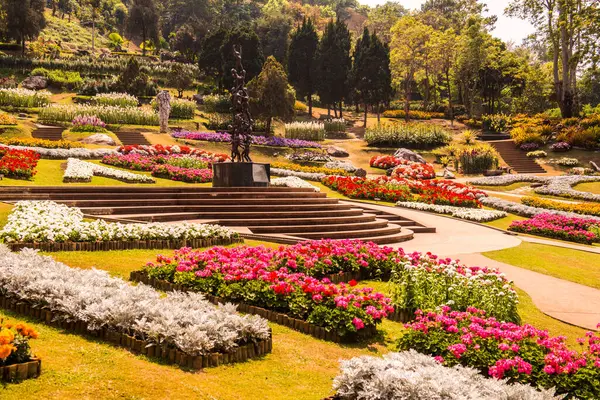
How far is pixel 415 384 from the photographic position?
4691 millimetres

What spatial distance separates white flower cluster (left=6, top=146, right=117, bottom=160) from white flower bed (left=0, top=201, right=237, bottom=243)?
38.6ft

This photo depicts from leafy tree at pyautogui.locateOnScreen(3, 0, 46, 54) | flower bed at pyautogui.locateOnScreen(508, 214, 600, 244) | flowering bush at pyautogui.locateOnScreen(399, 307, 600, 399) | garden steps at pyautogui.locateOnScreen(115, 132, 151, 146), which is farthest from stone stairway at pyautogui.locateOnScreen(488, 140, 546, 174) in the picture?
leafy tree at pyautogui.locateOnScreen(3, 0, 46, 54)

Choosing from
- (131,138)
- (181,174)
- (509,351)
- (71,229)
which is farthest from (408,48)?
(509,351)

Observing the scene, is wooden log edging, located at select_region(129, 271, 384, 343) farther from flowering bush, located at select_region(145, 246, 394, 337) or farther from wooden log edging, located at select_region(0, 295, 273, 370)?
wooden log edging, located at select_region(0, 295, 273, 370)

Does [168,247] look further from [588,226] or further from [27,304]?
[588,226]

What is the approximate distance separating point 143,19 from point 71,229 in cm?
7036

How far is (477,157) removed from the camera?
35.9 meters

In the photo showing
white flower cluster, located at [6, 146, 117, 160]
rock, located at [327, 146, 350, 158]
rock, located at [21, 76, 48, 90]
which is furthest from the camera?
rock, located at [21, 76, 48, 90]

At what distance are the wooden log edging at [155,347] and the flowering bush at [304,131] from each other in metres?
36.6

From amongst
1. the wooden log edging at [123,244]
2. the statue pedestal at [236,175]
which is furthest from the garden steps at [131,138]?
the wooden log edging at [123,244]

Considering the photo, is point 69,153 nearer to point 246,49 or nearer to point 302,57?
point 246,49

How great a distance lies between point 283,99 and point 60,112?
16044 millimetres

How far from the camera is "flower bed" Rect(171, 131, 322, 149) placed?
35.8 m

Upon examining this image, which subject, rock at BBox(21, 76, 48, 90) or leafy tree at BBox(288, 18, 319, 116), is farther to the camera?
leafy tree at BBox(288, 18, 319, 116)
